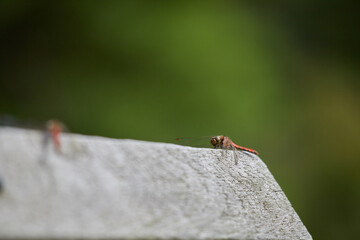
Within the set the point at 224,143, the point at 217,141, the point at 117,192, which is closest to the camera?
the point at 117,192

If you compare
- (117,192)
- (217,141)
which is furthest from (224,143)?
(117,192)

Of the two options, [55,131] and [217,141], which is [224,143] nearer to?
[217,141]

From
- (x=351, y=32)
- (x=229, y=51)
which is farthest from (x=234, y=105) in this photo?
(x=351, y=32)

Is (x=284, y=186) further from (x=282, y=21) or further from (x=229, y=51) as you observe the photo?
(x=282, y=21)

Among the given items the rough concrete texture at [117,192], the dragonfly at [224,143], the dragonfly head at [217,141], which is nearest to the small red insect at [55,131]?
the rough concrete texture at [117,192]

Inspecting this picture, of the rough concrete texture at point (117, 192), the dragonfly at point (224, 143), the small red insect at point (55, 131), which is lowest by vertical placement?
the rough concrete texture at point (117, 192)

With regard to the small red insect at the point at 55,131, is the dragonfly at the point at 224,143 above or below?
above

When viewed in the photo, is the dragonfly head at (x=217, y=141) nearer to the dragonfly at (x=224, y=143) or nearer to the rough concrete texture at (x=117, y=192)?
the dragonfly at (x=224, y=143)

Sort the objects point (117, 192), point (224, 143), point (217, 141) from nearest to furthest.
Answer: point (117, 192), point (224, 143), point (217, 141)

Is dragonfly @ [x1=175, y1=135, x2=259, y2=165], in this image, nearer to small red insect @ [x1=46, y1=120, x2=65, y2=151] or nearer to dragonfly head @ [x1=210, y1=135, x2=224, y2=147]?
dragonfly head @ [x1=210, y1=135, x2=224, y2=147]

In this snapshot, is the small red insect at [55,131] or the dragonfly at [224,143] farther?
the dragonfly at [224,143]
